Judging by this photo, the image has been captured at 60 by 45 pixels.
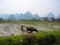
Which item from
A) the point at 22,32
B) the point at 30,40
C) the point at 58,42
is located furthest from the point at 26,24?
the point at 58,42

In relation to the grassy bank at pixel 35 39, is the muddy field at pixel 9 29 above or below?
above

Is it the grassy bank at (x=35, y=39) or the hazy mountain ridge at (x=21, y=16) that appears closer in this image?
the grassy bank at (x=35, y=39)

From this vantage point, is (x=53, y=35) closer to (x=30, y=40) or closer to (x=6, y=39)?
(x=30, y=40)

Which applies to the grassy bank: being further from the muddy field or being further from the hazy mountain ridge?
the hazy mountain ridge

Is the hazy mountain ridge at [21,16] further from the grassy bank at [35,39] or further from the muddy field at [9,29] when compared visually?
the grassy bank at [35,39]

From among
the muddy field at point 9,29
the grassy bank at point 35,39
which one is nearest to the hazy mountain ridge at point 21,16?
the muddy field at point 9,29

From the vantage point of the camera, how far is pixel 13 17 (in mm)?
4207

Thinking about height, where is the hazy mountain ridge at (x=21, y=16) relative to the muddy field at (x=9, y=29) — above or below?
Answer: above

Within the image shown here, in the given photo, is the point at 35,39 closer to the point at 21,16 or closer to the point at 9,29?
the point at 9,29

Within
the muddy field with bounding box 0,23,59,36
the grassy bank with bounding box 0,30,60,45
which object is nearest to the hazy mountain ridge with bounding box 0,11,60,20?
the muddy field with bounding box 0,23,59,36

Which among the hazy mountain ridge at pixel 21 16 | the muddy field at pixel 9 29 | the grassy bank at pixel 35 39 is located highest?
the hazy mountain ridge at pixel 21 16

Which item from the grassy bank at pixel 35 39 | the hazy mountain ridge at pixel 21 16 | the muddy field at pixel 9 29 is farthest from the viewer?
the hazy mountain ridge at pixel 21 16

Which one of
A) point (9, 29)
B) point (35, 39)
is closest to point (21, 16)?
point (9, 29)

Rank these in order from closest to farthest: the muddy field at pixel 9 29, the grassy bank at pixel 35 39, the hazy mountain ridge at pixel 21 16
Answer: the grassy bank at pixel 35 39 → the muddy field at pixel 9 29 → the hazy mountain ridge at pixel 21 16
